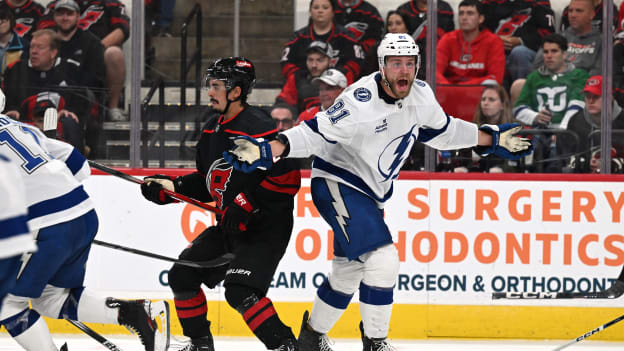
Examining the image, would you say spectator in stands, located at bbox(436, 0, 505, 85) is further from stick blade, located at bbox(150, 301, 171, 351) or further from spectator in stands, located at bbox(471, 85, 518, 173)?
stick blade, located at bbox(150, 301, 171, 351)

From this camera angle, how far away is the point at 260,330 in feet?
11.9

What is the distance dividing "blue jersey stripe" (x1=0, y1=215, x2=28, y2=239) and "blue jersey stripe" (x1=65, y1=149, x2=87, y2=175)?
51.9 inches

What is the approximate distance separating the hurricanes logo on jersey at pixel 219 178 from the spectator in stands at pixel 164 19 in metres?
1.44

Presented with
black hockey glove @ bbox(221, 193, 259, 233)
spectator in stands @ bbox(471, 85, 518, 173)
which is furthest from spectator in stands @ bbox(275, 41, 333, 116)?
black hockey glove @ bbox(221, 193, 259, 233)

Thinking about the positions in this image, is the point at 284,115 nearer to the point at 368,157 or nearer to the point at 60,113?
the point at 60,113

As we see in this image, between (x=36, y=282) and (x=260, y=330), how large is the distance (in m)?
0.89

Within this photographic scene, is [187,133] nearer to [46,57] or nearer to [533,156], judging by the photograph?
[46,57]

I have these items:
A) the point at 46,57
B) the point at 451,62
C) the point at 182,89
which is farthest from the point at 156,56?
the point at 451,62

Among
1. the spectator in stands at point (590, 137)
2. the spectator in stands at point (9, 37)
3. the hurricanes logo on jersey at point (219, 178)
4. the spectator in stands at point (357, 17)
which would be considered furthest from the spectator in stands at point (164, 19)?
the spectator in stands at point (590, 137)

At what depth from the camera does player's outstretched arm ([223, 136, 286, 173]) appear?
3408mm

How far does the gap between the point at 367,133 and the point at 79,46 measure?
2075 millimetres

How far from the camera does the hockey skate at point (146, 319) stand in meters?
3.53

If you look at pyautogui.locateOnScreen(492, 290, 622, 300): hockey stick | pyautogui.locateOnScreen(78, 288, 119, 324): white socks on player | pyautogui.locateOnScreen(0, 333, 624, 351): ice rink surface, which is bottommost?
pyautogui.locateOnScreen(0, 333, 624, 351): ice rink surface

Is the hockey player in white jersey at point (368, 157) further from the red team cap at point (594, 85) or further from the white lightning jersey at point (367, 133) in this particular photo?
the red team cap at point (594, 85)
